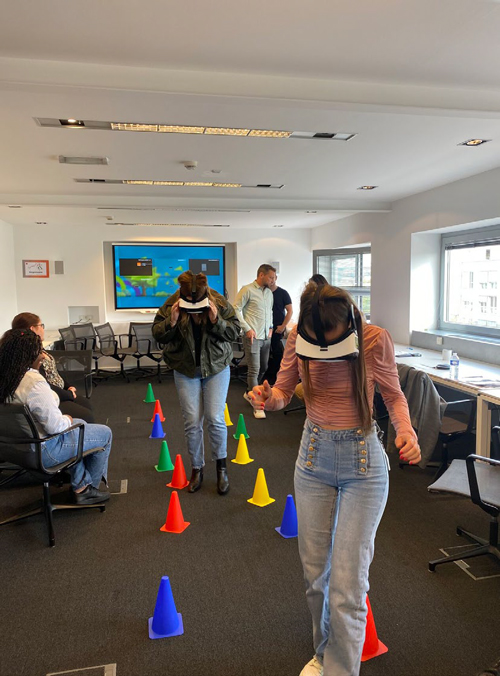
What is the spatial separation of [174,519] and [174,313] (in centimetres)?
125

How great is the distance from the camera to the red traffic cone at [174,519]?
2887 millimetres

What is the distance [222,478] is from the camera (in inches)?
133

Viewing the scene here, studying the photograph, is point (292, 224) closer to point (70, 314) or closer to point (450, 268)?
point (450, 268)

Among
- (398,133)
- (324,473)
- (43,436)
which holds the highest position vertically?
(398,133)

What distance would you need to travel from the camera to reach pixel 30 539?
9.25ft

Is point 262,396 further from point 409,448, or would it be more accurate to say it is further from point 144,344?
point 144,344

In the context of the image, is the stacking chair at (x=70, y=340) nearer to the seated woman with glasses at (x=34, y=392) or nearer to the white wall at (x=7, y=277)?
the white wall at (x=7, y=277)

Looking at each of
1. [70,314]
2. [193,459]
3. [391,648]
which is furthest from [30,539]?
[70,314]

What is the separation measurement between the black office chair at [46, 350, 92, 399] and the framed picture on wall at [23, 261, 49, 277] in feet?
12.5

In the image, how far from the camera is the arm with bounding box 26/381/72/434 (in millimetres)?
2656

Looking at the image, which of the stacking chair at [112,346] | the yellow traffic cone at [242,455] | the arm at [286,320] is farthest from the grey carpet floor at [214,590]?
the stacking chair at [112,346]

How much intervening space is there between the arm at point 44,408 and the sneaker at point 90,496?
0.64 metres

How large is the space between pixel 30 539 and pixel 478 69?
3562mm

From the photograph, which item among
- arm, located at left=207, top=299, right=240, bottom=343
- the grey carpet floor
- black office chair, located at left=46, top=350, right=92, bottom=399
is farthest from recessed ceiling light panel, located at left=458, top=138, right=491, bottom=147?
black office chair, located at left=46, top=350, right=92, bottom=399
